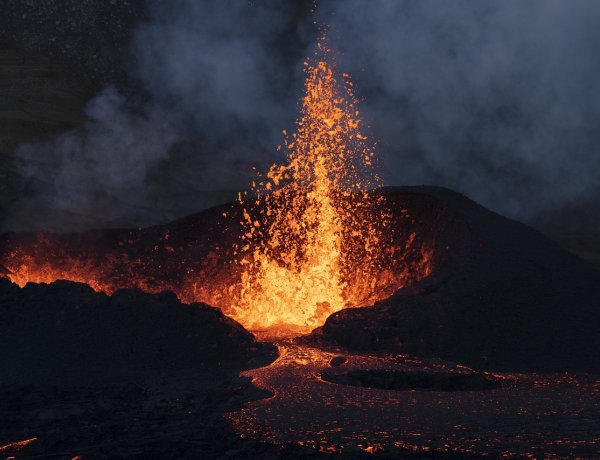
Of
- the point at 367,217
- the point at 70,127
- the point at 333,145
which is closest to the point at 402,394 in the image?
the point at 367,217

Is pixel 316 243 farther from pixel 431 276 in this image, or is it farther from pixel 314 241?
pixel 431 276

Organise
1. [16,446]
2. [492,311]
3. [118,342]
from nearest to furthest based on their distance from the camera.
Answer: [16,446] < [118,342] < [492,311]

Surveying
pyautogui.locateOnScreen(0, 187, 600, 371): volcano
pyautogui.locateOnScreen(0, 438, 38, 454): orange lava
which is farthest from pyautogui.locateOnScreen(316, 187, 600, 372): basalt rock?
pyautogui.locateOnScreen(0, 438, 38, 454): orange lava

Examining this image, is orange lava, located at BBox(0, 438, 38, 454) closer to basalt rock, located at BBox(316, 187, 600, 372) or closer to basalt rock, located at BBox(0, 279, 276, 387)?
basalt rock, located at BBox(0, 279, 276, 387)

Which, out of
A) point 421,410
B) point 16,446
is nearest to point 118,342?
point 16,446

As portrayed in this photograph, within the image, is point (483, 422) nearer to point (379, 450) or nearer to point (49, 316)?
point (379, 450)

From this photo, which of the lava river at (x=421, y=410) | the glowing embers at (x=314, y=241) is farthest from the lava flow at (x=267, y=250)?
the lava river at (x=421, y=410)
